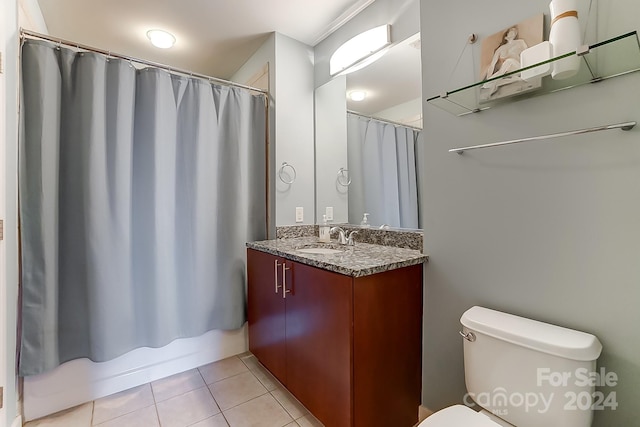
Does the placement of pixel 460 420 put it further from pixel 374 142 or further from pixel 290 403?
pixel 374 142

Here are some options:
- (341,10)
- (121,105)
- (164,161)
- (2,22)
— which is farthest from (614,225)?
(2,22)

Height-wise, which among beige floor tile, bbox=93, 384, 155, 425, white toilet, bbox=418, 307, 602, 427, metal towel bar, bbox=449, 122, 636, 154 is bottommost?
beige floor tile, bbox=93, 384, 155, 425

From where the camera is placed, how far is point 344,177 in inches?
93.1

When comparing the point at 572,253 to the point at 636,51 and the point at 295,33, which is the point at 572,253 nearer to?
the point at 636,51

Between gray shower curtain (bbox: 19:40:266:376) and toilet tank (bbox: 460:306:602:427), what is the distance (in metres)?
1.62

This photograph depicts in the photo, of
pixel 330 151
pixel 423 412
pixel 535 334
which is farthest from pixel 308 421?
pixel 330 151

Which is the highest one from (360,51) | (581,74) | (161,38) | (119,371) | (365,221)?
(161,38)

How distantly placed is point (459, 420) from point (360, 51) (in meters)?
2.08

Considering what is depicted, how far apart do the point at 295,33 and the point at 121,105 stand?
4.50 ft

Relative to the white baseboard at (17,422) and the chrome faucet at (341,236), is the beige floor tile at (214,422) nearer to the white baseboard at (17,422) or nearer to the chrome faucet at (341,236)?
the white baseboard at (17,422)

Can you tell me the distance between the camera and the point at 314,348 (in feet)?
4.70

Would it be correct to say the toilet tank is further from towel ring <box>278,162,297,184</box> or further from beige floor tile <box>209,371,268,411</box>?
towel ring <box>278,162,297,184</box>

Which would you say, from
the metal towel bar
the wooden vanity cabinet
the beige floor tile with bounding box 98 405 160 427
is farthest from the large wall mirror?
the beige floor tile with bounding box 98 405 160 427

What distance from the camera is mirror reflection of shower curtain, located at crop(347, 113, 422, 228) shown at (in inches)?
70.1
